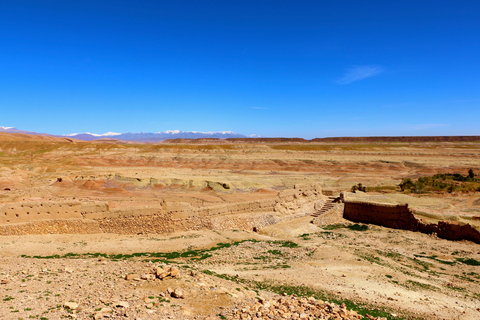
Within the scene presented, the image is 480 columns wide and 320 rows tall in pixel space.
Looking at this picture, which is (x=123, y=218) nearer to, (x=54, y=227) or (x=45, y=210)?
(x=54, y=227)

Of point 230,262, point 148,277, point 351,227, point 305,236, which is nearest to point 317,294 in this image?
point 230,262

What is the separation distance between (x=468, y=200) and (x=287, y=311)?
2692cm

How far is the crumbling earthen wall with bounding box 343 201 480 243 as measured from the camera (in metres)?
15.6

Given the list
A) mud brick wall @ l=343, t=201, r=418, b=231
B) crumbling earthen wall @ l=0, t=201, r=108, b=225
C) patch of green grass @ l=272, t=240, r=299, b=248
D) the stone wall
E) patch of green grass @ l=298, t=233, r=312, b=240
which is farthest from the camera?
mud brick wall @ l=343, t=201, r=418, b=231

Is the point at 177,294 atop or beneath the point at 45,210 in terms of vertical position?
beneath

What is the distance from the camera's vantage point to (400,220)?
59.2 feet

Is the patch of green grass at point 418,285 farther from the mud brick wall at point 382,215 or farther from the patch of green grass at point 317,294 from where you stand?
the mud brick wall at point 382,215

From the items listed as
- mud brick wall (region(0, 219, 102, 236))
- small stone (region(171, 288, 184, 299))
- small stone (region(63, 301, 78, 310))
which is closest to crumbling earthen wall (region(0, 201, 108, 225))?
mud brick wall (region(0, 219, 102, 236))

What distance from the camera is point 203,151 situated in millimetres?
83938

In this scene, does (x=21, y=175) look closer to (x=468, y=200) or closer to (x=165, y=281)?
(x=165, y=281)

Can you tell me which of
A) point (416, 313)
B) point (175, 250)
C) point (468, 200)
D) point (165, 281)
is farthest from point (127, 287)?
point (468, 200)

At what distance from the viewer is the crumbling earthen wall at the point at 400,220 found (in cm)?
1562

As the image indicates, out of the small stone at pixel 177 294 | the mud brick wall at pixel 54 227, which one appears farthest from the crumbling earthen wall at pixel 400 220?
the mud brick wall at pixel 54 227

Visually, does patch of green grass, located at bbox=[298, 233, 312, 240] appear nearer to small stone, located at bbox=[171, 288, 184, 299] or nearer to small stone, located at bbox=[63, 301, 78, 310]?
small stone, located at bbox=[171, 288, 184, 299]
